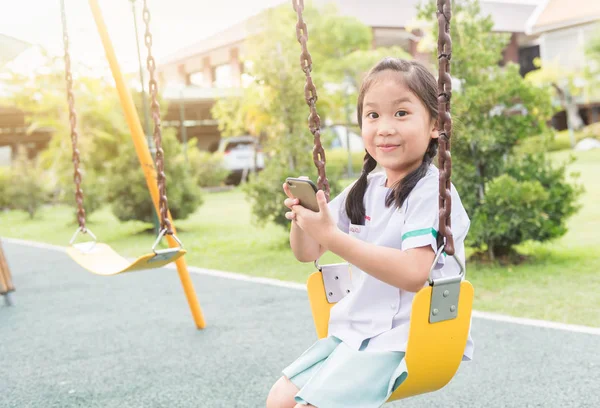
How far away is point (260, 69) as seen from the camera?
7.52 m

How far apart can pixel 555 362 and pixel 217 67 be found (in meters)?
31.1

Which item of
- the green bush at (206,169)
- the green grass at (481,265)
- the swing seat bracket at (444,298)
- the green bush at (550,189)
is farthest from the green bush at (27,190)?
the swing seat bracket at (444,298)

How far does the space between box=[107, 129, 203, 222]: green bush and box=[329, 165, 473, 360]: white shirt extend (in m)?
8.00

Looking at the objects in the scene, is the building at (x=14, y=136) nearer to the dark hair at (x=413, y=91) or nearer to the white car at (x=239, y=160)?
the white car at (x=239, y=160)

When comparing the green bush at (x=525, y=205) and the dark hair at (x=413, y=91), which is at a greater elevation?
the dark hair at (x=413, y=91)

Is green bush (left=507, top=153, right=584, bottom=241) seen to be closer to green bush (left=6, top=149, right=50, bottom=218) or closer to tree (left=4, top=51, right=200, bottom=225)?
tree (left=4, top=51, right=200, bottom=225)

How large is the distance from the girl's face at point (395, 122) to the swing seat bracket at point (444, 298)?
34 centimetres

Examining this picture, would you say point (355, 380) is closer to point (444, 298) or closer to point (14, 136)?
point (444, 298)

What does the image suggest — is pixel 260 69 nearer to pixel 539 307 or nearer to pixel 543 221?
pixel 543 221

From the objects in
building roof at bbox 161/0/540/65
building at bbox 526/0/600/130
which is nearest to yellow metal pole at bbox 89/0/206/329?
building roof at bbox 161/0/540/65

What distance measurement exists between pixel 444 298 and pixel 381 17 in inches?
1099

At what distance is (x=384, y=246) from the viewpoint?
168 centimetres

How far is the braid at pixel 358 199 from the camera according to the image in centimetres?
187

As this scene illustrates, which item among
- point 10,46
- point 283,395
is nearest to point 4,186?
point 10,46
